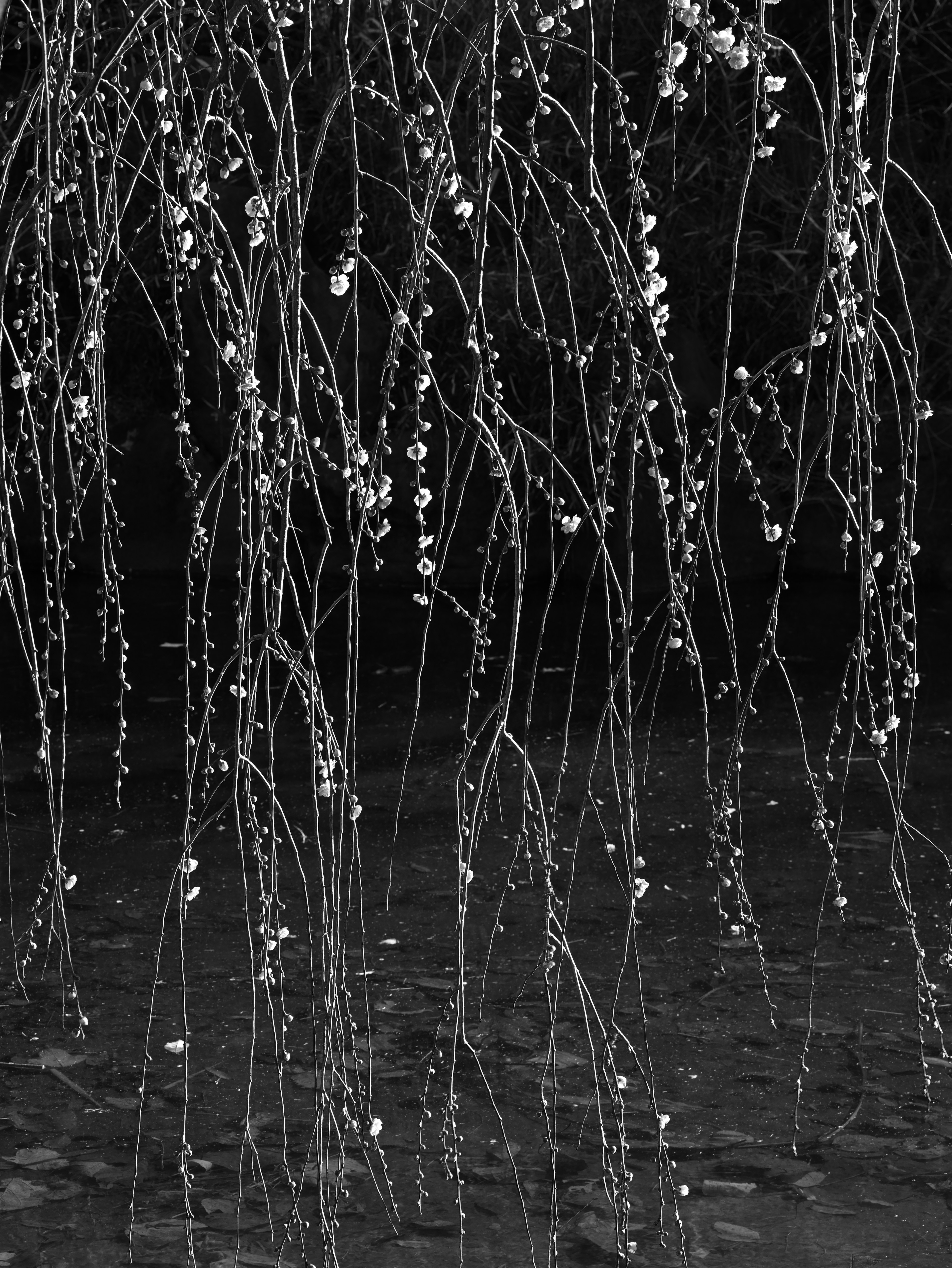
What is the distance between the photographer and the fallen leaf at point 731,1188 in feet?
5.82

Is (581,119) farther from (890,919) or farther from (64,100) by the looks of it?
(64,100)

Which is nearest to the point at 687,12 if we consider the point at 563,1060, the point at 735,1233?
the point at 735,1233

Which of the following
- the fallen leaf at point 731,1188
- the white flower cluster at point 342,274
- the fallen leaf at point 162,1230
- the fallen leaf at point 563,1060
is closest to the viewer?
the white flower cluster at point 342,274

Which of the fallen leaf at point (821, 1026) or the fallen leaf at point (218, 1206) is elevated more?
the fallen leaf at point (821, 1026)

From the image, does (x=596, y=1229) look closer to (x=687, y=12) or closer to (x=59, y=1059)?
(x=59, y=1059)

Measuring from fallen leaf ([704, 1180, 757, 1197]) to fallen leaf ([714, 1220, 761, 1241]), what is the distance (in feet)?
0.19

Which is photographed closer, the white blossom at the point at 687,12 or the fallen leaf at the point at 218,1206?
the white blossom at the point at 687,12

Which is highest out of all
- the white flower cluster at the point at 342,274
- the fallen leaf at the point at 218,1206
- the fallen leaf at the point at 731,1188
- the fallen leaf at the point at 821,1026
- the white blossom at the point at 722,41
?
the white blossom at the point at 722,41

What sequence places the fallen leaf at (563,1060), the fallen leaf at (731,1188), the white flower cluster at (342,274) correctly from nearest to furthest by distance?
the white flower cluster at (342,274), the fallen leaf at (731,1188), the fallen leaf at (563,1060)

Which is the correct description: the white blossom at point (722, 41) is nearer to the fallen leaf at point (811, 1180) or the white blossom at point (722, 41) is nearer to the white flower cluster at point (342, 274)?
the white flower cluster at point (342, 274)

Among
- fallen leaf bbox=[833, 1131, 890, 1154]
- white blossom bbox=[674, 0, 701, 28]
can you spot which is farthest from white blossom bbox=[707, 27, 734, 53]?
fallen leaf bbox=[833, 1131, 890, 1154]

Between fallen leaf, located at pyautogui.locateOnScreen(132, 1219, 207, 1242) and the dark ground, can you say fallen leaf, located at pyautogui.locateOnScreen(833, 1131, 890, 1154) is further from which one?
fallen leaf, located at pyautogui.locateOnScreen(132, 1219, 207, 1242)

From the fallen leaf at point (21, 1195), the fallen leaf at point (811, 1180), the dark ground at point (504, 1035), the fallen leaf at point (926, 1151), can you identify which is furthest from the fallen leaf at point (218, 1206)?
the fallen leaf at point (926, 1151)

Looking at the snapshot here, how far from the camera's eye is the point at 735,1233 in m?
1.70
